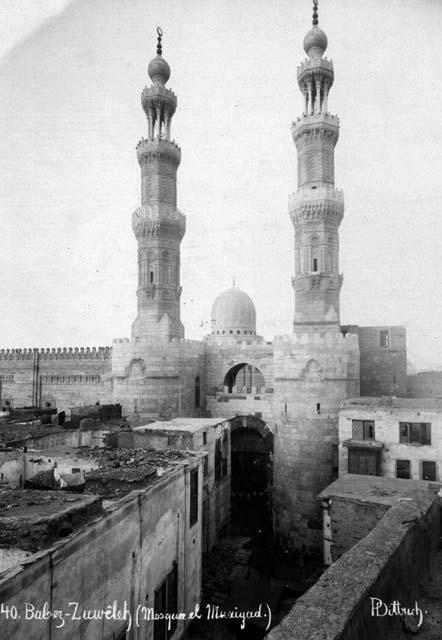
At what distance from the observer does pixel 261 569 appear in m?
20.5

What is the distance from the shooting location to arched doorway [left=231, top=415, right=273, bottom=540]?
2553cm

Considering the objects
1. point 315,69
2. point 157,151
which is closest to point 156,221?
point 157,151

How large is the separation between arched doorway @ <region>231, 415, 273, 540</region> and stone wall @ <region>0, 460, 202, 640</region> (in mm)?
14217

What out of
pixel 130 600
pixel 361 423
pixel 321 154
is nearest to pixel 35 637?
pixel 130 600

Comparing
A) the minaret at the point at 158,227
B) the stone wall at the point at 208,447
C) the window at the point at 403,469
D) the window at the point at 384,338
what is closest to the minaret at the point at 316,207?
the window at the point at 384,338

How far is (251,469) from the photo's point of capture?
2706cm

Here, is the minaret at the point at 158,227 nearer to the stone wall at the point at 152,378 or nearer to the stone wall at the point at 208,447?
the stone wall at the point at 152,378

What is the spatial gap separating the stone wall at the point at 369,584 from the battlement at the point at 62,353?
1128 inches

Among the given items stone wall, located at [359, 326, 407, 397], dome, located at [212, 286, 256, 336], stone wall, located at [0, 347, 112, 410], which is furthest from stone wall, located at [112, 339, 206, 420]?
dome, located at [212, 286, 256, 336]

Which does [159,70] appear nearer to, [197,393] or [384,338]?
[197,393]

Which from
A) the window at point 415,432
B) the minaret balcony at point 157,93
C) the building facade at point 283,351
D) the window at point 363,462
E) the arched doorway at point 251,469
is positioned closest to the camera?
the window at point 415,432

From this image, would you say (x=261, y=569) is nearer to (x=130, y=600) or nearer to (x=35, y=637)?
(x=130, y=600)

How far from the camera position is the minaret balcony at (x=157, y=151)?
28500mm

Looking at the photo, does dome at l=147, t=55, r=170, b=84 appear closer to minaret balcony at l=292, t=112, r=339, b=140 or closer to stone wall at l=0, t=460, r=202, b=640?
minaret balcony at l=292, t=112, r=339, b=140
